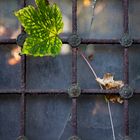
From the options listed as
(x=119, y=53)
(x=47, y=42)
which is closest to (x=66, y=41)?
(x=47, y=42)

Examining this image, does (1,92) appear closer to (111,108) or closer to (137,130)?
(111,108)

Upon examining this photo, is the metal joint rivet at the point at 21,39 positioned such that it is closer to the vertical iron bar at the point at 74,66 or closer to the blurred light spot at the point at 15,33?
the blurred light spot at the point at 15,33

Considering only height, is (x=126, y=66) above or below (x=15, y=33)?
below

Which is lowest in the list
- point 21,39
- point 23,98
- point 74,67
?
point 23,98

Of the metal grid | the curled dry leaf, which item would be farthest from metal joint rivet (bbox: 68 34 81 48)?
the curled dry leaf

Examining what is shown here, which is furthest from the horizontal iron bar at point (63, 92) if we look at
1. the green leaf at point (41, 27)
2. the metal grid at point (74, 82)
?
the green leaf at point (41, 27)

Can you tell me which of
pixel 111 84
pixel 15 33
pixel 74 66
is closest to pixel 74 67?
pixel 74 66

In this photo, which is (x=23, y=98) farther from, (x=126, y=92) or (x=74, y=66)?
(x=126, y=92)

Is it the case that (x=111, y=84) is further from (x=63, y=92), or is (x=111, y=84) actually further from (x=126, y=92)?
(x=63, y=92)
